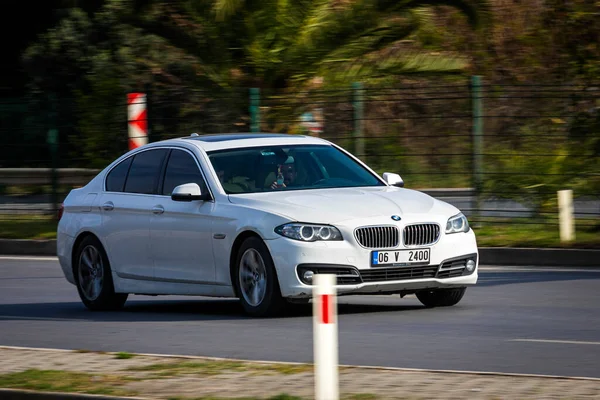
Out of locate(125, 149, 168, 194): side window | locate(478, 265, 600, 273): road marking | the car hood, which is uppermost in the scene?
locate(125, 149, 168, 194): side window

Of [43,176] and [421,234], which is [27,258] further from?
[421,234]

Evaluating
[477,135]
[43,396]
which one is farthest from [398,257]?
[477,135]

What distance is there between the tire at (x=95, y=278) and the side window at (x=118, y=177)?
19.8 inches

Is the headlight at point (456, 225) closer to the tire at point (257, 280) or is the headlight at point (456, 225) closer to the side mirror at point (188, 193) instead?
the tire at point (257, 280)

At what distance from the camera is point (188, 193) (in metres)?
11.4

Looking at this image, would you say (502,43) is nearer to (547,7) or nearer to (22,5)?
(547,7)

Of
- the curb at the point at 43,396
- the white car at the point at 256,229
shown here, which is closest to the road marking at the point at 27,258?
the white car at the point at 256,229

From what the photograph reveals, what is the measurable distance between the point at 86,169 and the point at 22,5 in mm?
17857

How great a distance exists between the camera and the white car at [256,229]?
34.6 feet

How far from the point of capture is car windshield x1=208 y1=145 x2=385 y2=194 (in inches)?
452

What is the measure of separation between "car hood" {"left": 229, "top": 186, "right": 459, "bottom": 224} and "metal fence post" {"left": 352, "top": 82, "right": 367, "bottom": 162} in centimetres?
870

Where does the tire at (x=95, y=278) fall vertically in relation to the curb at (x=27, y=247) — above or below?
above

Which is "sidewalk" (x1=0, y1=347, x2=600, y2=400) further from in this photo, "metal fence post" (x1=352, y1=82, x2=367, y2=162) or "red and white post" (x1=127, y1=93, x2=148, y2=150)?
"red and white post" (x1=127, y1=93, x2=148, y2=150)

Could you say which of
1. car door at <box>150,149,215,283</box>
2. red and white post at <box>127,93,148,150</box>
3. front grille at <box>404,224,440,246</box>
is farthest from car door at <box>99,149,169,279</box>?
red and white post at <box>127,93,148,150</box>
